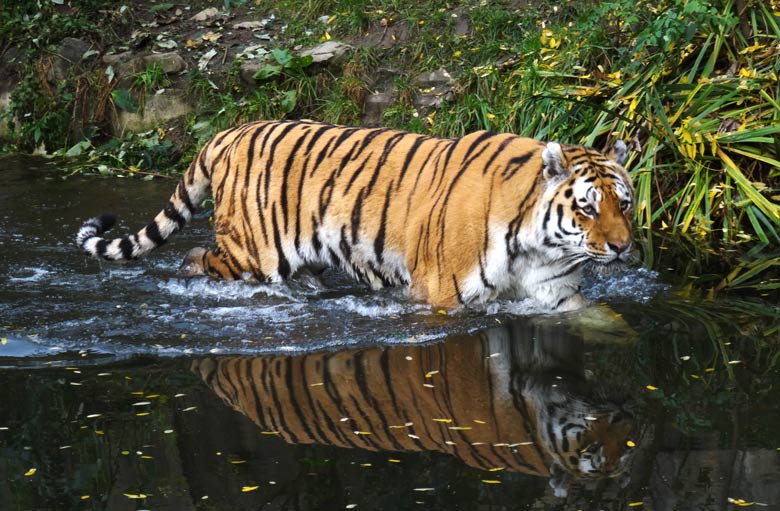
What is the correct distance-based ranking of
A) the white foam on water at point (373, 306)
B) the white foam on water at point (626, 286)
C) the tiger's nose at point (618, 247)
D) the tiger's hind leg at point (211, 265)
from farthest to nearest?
1. the tiger's hind leg at point (211, 265)
2. the white foam on water at point (626, 286)
3. the white foam on water at point (373, 306)
4. the tiger's nose at point (618, 247)

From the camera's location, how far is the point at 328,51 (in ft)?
31.3

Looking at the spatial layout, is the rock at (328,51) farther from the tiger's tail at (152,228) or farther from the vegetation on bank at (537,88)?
the tiger's tail at (152,228)

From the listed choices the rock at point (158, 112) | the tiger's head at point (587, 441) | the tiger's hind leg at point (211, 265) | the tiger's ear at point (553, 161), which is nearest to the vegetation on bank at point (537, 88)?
the rock at point (158, 112)

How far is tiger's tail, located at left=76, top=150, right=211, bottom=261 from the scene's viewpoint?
6.04 m

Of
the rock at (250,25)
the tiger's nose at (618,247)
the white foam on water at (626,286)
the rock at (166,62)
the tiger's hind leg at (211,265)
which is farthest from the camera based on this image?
the rock at (250,25)

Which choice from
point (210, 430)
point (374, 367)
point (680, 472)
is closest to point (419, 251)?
point (374, 367)

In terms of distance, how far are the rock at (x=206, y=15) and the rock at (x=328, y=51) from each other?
1.61 meters

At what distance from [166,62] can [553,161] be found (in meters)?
5.81

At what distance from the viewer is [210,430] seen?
4117mm

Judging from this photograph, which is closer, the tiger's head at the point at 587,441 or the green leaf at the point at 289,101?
the tiger's head at the point at 587,441

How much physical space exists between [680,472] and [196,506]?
62.0 inches

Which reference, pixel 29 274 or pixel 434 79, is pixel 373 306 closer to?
pixel 29 274

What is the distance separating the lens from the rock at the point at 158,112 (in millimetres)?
9875

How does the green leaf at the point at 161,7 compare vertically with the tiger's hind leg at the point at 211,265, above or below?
above
